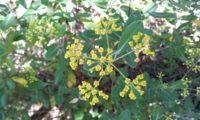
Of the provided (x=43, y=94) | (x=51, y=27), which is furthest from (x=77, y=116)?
(x=51, y=27)

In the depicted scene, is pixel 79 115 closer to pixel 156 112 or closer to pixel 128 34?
pixel 156 112

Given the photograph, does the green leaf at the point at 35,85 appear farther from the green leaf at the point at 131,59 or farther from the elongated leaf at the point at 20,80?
the green leaf at the point at 131,59

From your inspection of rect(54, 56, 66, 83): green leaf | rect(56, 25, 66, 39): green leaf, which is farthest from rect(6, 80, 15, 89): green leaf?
rect(56, 25, 66, 39): green leaf

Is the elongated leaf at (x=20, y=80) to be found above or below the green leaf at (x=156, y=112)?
above

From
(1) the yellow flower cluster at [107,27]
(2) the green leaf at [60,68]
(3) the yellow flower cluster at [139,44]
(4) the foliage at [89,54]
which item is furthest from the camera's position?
(2) the green leaf at [60,68]

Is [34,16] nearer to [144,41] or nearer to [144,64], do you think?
[144,41]

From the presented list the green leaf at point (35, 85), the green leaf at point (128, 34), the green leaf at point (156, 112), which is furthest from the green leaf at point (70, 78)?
the green leaf at point (128, 34)

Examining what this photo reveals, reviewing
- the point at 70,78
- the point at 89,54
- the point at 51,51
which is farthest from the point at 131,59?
the point at 70,78
